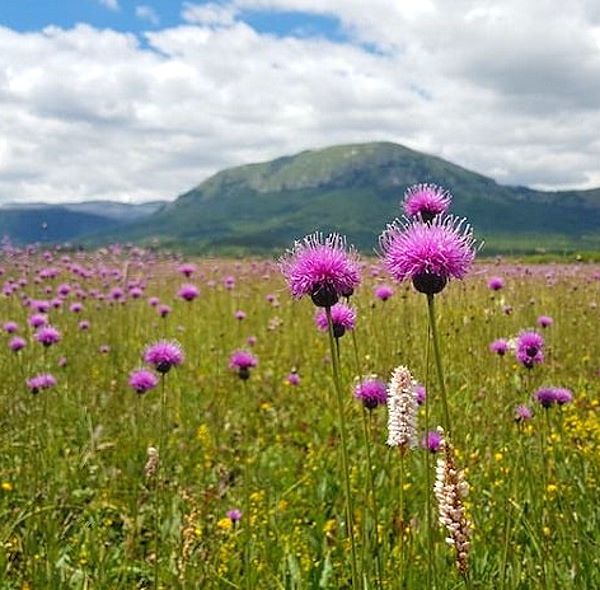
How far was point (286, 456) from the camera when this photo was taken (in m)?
5.02

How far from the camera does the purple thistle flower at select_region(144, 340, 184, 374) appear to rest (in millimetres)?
3297

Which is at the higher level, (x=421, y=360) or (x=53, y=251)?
(x=53, y=251)

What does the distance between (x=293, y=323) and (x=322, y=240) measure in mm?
7589

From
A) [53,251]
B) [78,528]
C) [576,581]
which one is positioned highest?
[53,251]

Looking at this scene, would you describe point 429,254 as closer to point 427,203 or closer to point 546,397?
point 427,203

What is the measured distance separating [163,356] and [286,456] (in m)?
1.94

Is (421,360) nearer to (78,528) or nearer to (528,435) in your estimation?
(528,435)

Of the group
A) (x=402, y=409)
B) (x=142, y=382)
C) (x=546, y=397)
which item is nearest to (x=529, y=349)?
(x=546, y=397)

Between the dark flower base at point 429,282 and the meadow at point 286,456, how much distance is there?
8.7 inches

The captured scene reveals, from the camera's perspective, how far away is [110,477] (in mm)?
4648

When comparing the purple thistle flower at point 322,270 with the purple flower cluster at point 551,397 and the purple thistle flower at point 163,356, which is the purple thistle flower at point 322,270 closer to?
the purple thistle flower at point 163,356

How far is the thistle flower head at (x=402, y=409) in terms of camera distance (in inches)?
71.6

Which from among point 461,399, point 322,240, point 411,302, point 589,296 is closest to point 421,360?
point 461,399

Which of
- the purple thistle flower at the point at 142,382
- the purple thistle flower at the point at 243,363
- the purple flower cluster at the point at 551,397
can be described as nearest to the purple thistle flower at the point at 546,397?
the purple flower cluster at the point at 551,397
